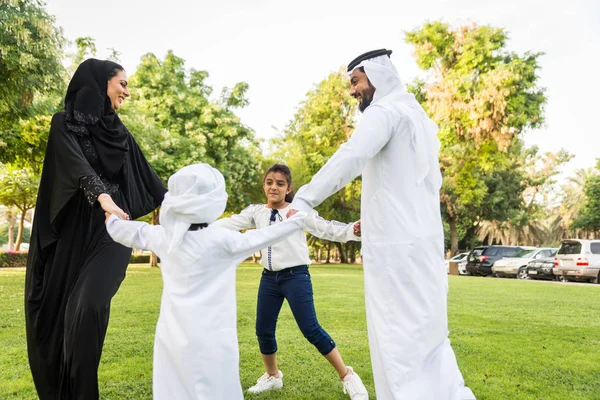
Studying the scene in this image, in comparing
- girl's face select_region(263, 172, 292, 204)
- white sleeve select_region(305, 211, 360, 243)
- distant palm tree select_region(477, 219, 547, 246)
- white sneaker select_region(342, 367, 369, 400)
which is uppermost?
distant palm tree select_region(477, 219, 547, 246)

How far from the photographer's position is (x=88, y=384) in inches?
140

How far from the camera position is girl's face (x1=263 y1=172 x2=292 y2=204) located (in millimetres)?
4875

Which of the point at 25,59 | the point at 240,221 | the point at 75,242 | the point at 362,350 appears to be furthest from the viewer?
the point at 25,59

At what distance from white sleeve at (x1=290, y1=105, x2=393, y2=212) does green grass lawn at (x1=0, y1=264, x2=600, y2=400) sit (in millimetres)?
2319

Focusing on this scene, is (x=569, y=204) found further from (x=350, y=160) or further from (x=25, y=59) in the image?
(x=350, y=160)

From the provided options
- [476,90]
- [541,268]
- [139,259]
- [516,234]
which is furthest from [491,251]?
[516,234]

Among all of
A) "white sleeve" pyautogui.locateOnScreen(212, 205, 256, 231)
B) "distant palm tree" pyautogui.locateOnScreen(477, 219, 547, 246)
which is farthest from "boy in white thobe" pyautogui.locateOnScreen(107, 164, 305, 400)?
"distant palm tree" pyautogui.locateOnScreen(477, 219, 547, 246)

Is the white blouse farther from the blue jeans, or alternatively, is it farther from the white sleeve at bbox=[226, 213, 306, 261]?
the white sleeve at bbox=[226, 213, 306, 261]

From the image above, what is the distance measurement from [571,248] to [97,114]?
23.3 meters

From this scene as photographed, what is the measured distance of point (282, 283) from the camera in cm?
486

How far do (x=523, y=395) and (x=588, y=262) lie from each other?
20.2 m

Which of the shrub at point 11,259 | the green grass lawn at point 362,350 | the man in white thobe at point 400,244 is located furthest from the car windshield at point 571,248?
the shrub at point 11,259

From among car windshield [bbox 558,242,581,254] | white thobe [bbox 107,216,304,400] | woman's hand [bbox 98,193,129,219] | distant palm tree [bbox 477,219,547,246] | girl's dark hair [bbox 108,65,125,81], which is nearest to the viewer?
white thobe [bbox 107,216,304,400]

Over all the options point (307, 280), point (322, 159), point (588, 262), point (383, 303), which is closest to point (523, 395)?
point (307, 280)
